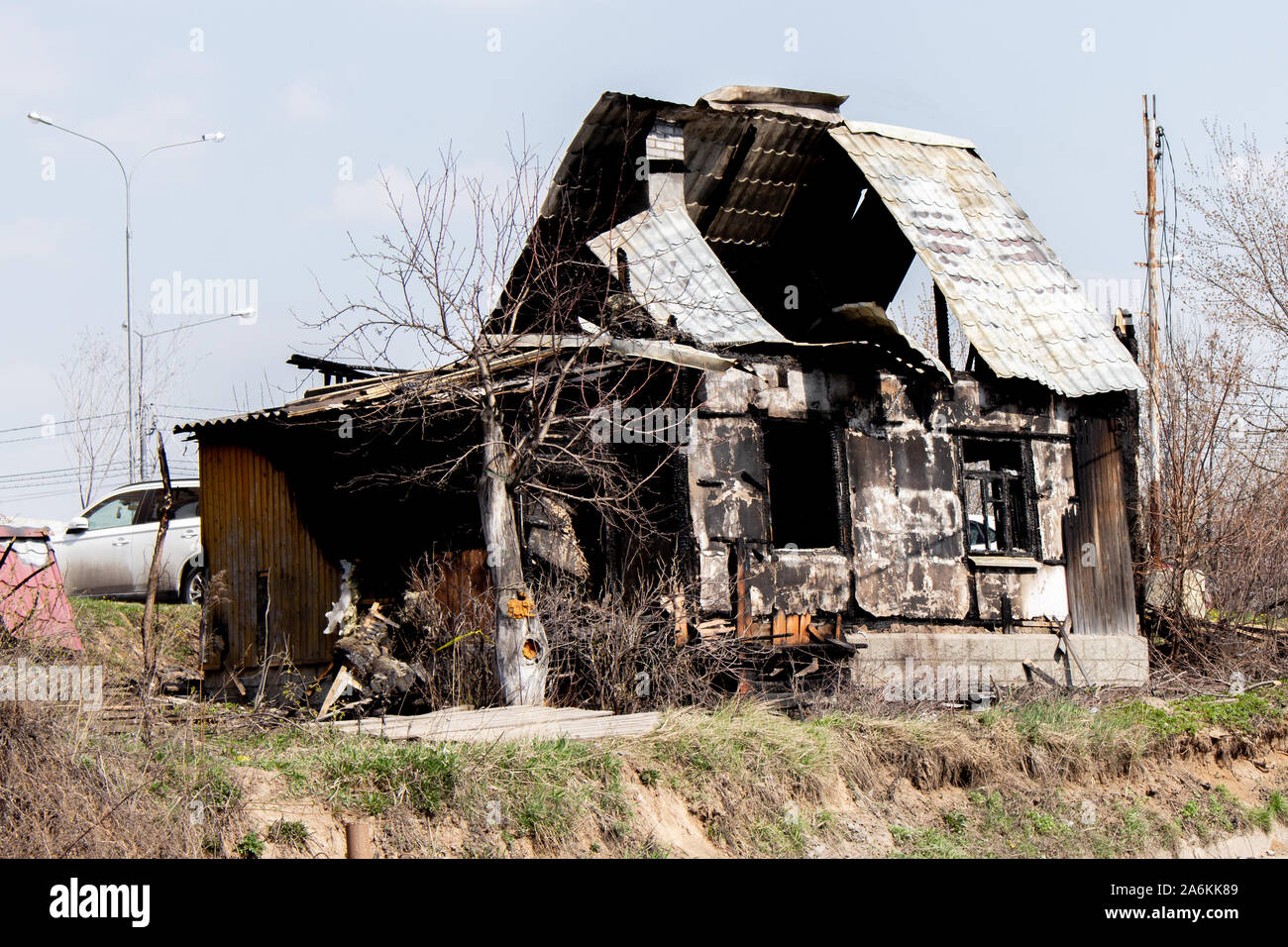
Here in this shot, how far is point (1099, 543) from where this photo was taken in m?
15.5

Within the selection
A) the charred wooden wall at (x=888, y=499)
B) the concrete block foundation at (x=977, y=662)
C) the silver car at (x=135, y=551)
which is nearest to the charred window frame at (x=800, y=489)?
the charred wooden wall at (x=888, y=499)

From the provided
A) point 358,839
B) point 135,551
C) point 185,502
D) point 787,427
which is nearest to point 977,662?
point 787,427

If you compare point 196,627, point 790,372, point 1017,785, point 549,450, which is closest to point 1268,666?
point 1017,785

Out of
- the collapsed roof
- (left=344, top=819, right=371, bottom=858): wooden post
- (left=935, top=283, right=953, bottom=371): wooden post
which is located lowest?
(left=344, top=819, right=371, bottom=858): wooden post

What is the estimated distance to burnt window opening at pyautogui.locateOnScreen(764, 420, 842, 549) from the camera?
50.2 feet

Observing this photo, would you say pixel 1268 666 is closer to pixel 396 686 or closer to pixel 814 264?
pixel 814 264

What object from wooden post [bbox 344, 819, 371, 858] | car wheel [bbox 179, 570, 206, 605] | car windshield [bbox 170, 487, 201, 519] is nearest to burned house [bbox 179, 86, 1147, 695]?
car wheel [bbox 179, 570, 206, 605]

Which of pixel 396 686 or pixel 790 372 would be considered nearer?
pixel 396 686

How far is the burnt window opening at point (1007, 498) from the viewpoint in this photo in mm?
14961

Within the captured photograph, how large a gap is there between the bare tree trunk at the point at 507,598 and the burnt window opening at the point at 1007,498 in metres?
6.42

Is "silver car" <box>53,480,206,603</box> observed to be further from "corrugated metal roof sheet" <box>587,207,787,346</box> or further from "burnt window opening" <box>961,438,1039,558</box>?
"burnt window opening" <box>961,438,1039,558</box>

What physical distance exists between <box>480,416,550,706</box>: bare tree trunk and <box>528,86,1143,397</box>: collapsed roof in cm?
286
